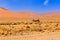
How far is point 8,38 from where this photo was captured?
18.5m

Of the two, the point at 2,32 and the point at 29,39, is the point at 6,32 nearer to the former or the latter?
the point at 2,32

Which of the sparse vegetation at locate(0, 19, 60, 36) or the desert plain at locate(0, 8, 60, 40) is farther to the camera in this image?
the sparse vegetation at locate(0, 19, 60, 36)

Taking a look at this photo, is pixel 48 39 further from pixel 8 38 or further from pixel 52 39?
pixel 8 38

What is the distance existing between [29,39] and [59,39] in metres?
2.70

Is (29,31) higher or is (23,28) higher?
(23,28)

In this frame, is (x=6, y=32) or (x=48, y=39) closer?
(x=48, y=39)

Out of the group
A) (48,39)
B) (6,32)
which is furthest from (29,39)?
(6,32)

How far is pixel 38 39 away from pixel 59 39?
6.26 ft

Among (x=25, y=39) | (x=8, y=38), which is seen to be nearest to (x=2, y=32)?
(x=8, y=38)

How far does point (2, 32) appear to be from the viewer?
21141 mm

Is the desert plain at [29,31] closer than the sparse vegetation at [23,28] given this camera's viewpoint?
Yes

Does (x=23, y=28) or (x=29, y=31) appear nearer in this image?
(x=29, y=31)

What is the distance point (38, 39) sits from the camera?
17891mm

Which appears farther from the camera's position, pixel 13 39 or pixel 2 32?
pixel 2 32
